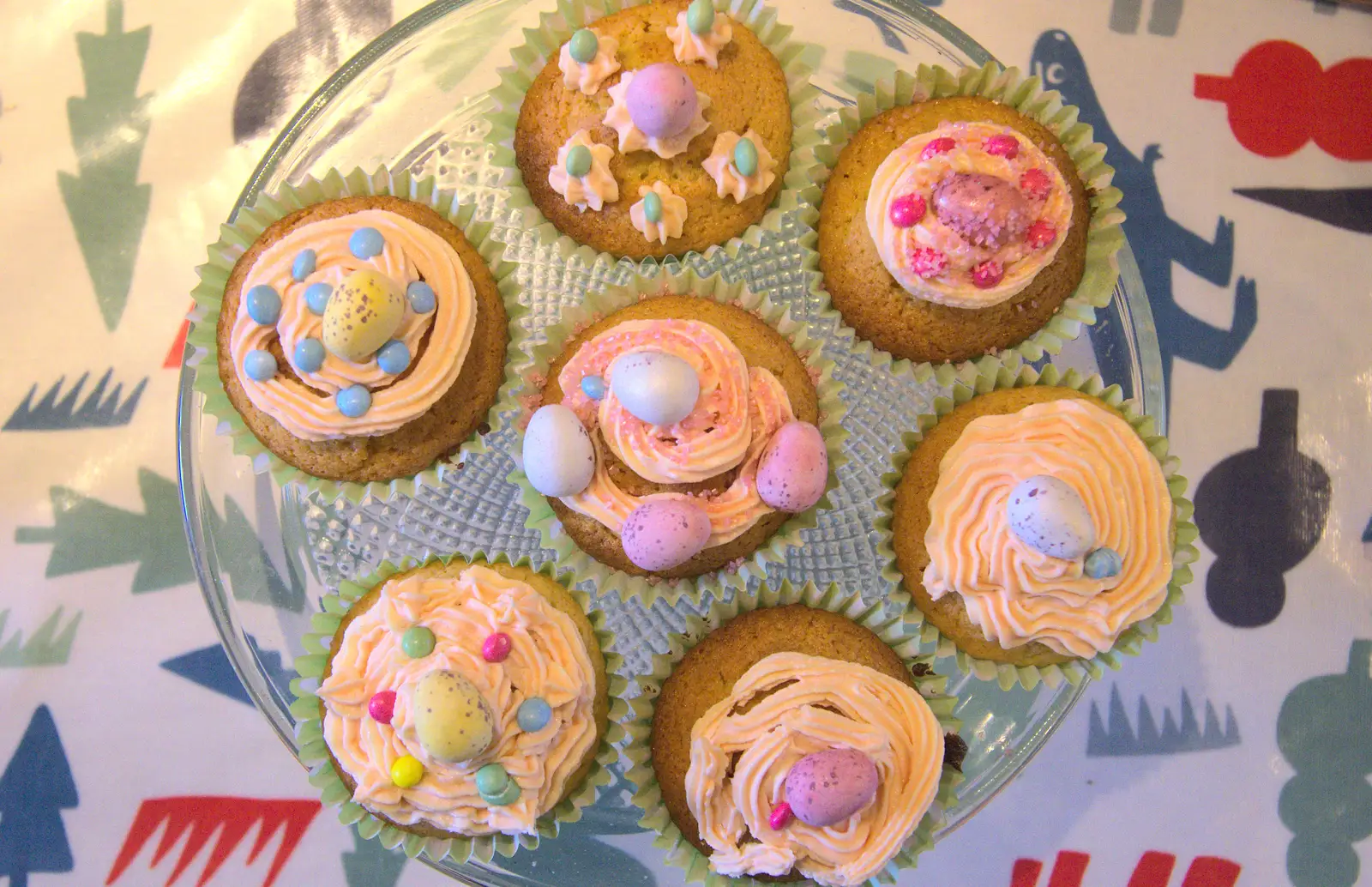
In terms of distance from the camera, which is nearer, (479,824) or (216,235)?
(479,824)

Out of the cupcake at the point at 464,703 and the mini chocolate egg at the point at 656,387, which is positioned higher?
the mini chocolate egg at the point at 656,387

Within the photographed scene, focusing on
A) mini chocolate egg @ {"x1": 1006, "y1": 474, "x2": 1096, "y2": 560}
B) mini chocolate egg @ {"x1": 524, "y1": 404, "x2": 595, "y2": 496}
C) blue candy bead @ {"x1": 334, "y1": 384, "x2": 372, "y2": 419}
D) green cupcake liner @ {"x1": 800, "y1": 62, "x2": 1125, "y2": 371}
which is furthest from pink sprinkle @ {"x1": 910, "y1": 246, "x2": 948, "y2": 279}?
blue candy bead @ {"x1": 334, "y1": 384, "x2": 372, "y2": 419}

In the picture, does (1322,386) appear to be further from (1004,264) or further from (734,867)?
(734,867)

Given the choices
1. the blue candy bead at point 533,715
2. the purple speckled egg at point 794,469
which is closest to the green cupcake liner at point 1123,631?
the purple speckled egg at point 794,469

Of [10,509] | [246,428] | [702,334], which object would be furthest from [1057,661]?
[10,509]

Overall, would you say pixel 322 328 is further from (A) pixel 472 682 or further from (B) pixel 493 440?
(A) pixel 472 682

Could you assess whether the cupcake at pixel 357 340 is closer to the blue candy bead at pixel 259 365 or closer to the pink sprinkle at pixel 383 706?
the blue candy bead at pixel 259 365

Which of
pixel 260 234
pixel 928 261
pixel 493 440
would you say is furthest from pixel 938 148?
pixel 260 234
